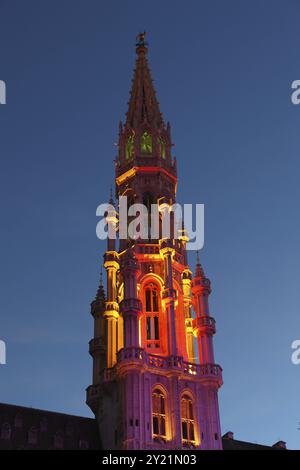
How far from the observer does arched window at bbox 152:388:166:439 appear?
8294 cm

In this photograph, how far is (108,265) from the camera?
9712 cm

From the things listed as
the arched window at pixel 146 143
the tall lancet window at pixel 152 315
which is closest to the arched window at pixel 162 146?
the arched window at pixel 146 143

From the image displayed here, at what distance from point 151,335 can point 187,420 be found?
11709 millimetres

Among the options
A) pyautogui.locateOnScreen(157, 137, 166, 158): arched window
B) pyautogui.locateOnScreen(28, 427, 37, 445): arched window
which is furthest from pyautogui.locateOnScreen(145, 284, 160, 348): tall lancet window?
pyautogui.locateOnScreen(157, 137, 166, 158): arched window

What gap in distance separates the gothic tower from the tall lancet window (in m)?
0.12

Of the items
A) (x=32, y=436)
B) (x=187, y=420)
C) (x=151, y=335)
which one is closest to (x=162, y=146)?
(x=151, y=335)

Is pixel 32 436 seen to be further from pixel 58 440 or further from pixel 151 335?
pixel 151 335

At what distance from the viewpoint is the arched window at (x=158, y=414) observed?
272 feet

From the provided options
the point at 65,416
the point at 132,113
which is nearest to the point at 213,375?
the point at 65,416

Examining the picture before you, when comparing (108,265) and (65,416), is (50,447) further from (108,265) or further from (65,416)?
(108,265)

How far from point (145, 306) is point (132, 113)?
33.5 m

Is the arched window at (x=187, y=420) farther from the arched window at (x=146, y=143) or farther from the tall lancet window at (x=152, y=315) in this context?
the arched window at (x=146, y=143)

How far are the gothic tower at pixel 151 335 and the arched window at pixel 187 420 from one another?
0.11 meters

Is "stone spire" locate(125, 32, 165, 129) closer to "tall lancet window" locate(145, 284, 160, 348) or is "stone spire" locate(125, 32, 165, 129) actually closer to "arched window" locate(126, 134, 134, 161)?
"arched window" locate(126, 134, 134, 161)
